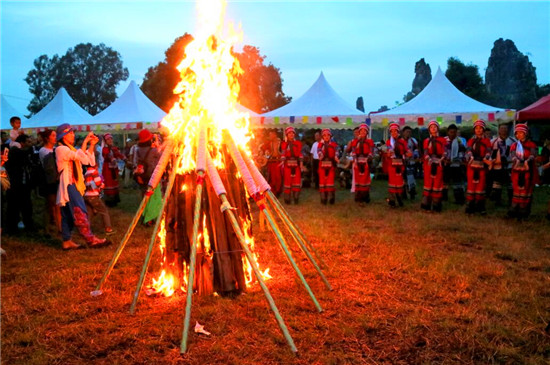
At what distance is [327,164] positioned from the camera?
11.7 metres

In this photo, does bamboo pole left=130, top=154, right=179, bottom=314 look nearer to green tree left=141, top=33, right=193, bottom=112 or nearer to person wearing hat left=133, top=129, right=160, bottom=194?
person wearing hat left=133, top=129, right=160, bottom=194

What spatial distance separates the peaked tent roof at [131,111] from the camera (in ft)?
66.2

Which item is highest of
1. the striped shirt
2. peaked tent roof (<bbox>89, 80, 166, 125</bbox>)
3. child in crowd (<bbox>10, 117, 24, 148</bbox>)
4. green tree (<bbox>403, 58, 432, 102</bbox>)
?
green tree (<bbox>403, 58, 432, 102</bbox>)

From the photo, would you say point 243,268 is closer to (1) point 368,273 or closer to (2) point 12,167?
(1) point 368,273

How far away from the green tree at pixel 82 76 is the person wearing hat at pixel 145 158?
53482 mm

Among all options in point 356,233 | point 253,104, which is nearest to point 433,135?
point 356,233

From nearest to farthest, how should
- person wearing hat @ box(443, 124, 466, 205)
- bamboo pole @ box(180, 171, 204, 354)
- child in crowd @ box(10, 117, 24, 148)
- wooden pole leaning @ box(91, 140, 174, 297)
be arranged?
bamboo pole @ box(180, 171, 204, 354) → wooden pole leaning @ box(91, 140, 174, 297) → child in crowd @ box(10, 117, 24, 148) → person wearing hat @ box(443, 124, 466, 205)

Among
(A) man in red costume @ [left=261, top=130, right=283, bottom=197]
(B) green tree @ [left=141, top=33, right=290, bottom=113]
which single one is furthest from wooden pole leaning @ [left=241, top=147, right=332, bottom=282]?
(B) green tree @ [left=141, top=33, right=290, bottom=113]

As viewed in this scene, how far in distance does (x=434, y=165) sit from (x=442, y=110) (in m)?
7.40

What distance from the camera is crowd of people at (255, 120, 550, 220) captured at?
30.3 ft

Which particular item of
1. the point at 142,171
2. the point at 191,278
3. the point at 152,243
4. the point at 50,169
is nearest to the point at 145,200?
the point at 152,243

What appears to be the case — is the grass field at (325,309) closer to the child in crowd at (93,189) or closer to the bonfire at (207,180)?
the bonfire at (207,180)

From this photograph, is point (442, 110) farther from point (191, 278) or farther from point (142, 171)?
point (191, 278)

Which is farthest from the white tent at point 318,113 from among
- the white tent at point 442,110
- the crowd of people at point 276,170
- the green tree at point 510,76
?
the green tree at point 510,76
